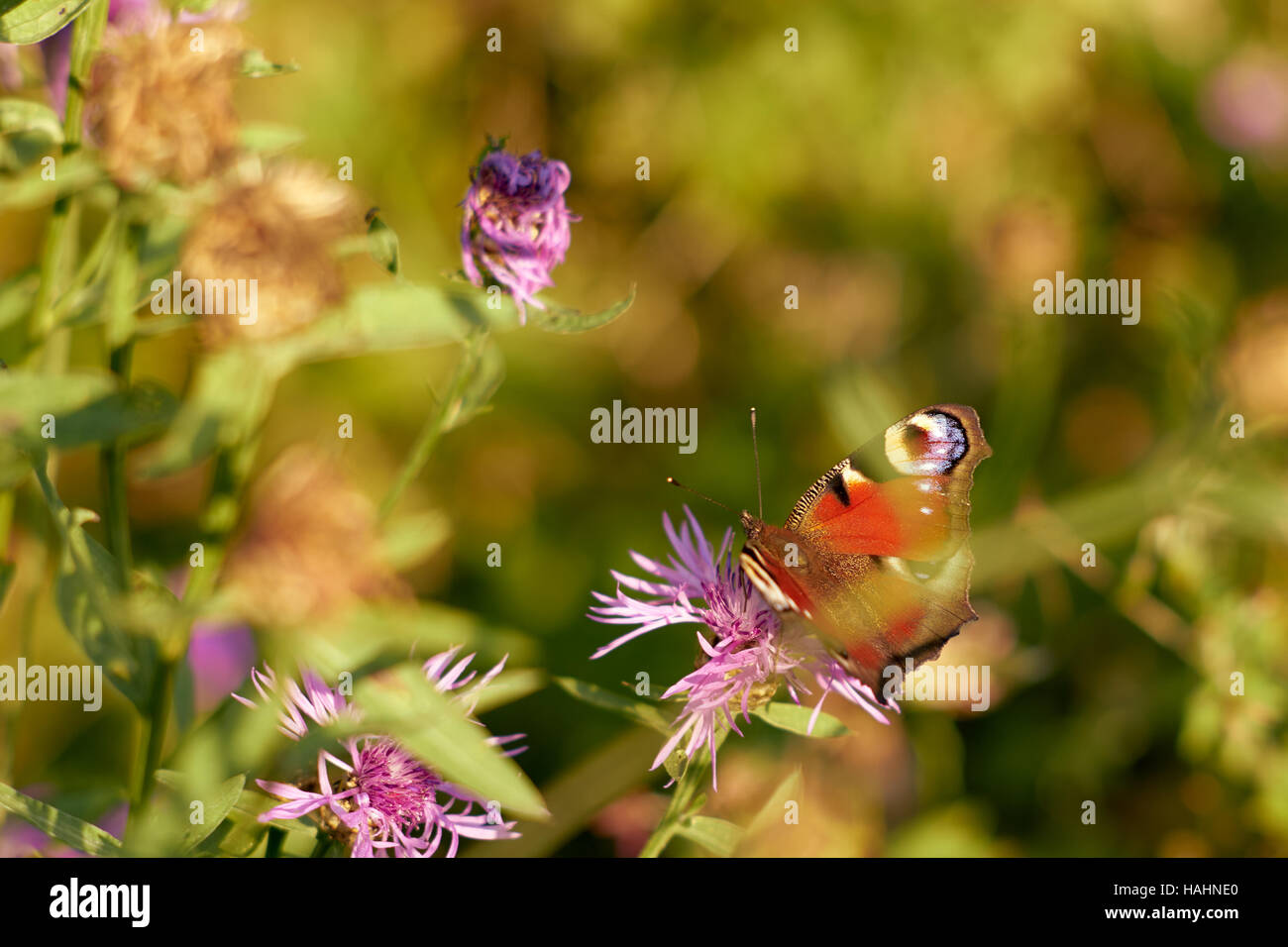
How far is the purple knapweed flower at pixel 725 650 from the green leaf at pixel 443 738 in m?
0.28

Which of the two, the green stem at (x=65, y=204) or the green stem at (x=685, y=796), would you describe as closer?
the green stem at (x=65, y=204)

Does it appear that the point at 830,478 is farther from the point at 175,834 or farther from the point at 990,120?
the point at 990,120

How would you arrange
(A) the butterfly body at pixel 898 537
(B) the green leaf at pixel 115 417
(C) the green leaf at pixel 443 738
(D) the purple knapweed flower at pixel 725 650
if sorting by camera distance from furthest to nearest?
(A) the butterfly body at pixel 898 537
(D) the purple knapweed flower at pixel 725 650
(B) the green leaf at pixel 115 417
(C) the green leaf at pixel 443 738

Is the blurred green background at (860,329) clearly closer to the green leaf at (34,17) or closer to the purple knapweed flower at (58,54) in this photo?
the purple knapweed flower at (58,54)

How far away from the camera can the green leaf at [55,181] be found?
0.96m

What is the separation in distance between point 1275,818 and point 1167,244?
66.5 inches

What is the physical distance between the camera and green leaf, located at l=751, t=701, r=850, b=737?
3.63ft

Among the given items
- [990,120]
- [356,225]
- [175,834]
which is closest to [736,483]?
[990,120]

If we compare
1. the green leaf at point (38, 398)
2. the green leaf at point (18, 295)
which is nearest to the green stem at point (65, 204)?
the green leaf at point (18, 295)

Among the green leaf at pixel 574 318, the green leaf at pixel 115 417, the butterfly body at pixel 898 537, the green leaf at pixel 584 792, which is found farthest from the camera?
the green leaf at pixel 584 792

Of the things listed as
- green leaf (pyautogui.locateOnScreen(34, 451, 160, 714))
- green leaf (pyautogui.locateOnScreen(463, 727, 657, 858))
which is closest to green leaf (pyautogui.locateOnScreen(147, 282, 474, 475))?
green leaf (pyautogui.locateOnScreen(34, 451, 160, 714))

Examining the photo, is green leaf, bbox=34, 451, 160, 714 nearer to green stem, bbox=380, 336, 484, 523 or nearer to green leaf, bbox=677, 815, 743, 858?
green stem, bbox=380, 336, 484, 523

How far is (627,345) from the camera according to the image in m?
2.91

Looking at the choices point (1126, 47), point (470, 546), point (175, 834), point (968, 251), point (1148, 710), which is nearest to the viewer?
point (175, 834)
